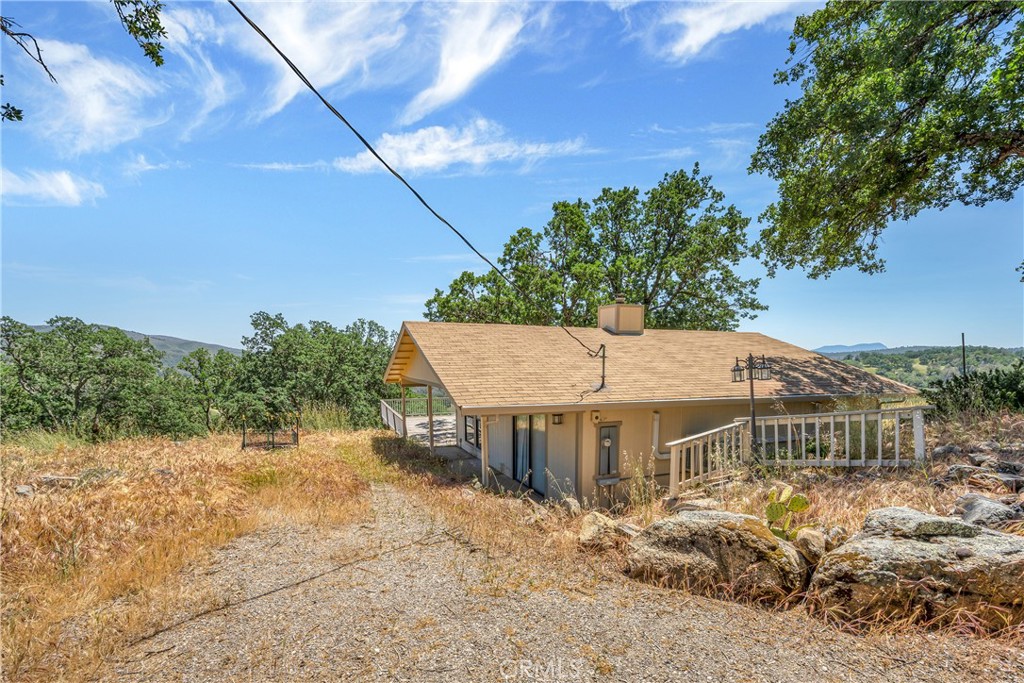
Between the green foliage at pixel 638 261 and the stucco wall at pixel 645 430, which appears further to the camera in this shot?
the green foliage at pixel 638 261

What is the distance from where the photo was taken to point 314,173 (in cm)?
722

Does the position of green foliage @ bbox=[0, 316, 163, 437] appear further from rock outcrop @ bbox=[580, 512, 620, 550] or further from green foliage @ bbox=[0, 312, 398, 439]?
rock outcrop @ bbox=[580, 512, 620, 550]

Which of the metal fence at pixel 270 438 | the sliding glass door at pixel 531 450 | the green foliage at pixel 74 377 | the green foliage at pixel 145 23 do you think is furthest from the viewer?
the green foliage at pixel 74 377

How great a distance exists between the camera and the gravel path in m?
3.04

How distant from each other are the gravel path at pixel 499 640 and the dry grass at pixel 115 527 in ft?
1.41

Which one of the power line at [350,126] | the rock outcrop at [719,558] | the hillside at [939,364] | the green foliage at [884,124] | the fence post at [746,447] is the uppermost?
the green foliage at [884,124]

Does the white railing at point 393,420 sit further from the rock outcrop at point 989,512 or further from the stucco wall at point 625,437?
the rock outcrop at point 989,512

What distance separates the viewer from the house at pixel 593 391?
9297 mm

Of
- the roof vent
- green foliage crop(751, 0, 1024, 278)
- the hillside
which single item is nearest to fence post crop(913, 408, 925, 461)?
the hillside

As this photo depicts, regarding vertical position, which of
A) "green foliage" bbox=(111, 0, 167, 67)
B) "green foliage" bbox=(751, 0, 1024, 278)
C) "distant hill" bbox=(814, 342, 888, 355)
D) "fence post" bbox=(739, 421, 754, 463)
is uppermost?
"green foliage" bbox=(751, 0, 1024, 278)

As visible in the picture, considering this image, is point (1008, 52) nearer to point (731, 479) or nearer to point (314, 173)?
point (731, 479)

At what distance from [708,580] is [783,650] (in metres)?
1.04

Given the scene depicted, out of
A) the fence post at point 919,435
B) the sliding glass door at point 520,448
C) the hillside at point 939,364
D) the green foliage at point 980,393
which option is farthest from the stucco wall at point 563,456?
the hillside at point 939,364

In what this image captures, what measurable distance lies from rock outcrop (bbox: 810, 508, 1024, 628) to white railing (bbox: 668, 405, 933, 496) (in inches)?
122
